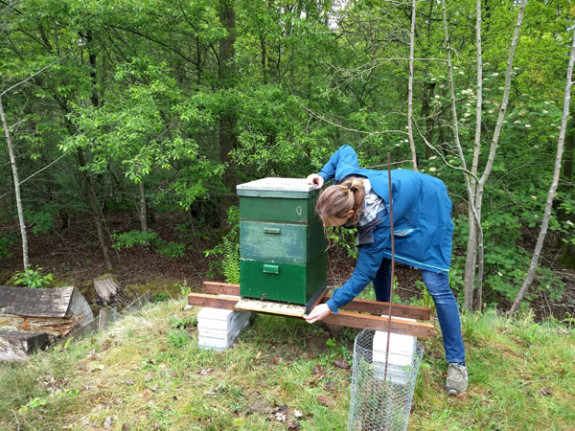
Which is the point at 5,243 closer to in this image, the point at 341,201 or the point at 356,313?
the point at 356,313

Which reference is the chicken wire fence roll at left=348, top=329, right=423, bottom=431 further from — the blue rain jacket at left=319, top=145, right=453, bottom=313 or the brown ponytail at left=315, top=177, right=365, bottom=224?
the brown ponytail at left=315, top=177, right=365, bottom=224

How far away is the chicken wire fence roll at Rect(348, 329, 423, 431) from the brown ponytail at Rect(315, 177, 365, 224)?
2.92 feet

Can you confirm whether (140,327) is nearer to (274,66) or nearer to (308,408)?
(308,408)

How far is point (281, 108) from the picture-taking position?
6.39 m

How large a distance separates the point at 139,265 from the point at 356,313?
8.30 m

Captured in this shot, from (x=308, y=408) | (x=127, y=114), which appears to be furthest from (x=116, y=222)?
(x=308, y=408)

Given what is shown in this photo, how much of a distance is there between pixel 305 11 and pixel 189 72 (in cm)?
293

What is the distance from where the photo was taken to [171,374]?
3.06 m

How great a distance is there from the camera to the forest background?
598 cm

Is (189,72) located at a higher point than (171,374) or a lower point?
higher

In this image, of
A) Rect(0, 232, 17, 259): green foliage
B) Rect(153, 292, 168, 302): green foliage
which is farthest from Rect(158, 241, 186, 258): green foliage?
Rect(0, 232, 17, 259): green foliage

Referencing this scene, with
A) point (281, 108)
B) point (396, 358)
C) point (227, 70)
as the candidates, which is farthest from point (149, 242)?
point (396, 358)

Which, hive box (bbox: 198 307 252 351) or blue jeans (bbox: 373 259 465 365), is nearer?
blue jeans (bbox: 373 259 465 365)

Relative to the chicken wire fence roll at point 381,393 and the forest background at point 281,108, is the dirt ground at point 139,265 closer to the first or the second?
the forest background at point 281,108
